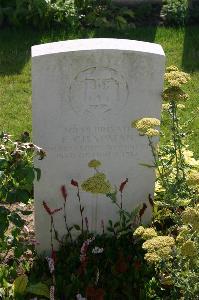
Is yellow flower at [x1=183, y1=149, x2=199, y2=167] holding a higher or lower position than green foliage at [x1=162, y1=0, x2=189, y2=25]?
lower

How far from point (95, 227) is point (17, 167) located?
112 centimetres

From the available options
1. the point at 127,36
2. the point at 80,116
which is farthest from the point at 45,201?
the point at 127,36

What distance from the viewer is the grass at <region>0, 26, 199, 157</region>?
5930 mm

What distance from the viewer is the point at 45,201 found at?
409cm

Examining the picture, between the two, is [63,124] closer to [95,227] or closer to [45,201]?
[45,201]

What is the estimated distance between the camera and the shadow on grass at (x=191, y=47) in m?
6.99

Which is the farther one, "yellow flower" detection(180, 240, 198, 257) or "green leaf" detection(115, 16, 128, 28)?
"green leaf" detection(115, 16, 128, 28)

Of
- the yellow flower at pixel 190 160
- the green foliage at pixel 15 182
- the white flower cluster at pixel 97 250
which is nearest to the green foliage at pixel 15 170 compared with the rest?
the green foliage at pixel 15 182

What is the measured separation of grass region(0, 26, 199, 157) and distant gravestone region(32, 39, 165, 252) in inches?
61.6

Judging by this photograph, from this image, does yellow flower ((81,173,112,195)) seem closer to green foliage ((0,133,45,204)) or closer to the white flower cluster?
green foliage ((0,133,45,204))

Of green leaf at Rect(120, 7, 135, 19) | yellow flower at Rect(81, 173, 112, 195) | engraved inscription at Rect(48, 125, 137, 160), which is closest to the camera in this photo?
yellow flower at Rect(81, 173, 112, 195)

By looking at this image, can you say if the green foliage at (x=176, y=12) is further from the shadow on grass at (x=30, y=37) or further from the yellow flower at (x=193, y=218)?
the yellow flower at (x=193, y=218)

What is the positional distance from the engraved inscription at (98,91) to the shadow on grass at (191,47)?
3.22 meters

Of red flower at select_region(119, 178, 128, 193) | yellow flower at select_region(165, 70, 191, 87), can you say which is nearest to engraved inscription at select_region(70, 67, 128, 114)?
yellow flower at select_region(165, 70, 191, 87)
